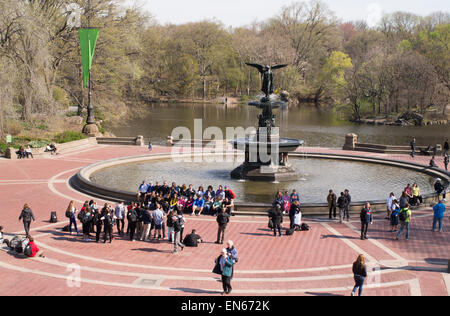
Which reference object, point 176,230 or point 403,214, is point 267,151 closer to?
point 403,214

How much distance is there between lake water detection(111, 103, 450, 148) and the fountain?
75.3 ft

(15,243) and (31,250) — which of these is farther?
(15,243)

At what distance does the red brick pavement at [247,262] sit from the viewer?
11938mm

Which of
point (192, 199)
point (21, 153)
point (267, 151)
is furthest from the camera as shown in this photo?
point (21, 153)

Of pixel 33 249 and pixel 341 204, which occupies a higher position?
pixel 341 204

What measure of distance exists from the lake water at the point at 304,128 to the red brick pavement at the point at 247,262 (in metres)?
32.8

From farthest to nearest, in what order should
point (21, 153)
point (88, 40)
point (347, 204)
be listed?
1. point (88, 40)
2. point (21, 153)
3. point (347, 204)

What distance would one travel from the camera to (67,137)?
3831cm

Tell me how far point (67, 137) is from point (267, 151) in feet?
62.6

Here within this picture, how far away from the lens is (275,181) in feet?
86.0

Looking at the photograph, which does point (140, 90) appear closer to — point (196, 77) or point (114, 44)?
point (114, 44)

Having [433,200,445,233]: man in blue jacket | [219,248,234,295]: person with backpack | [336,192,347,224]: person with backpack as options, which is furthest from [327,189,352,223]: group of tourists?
[219,248,234,295]: person with backpack

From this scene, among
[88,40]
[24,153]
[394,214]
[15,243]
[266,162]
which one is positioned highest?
[88,40]

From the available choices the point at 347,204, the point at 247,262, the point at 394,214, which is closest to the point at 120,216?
the point at 247,262
